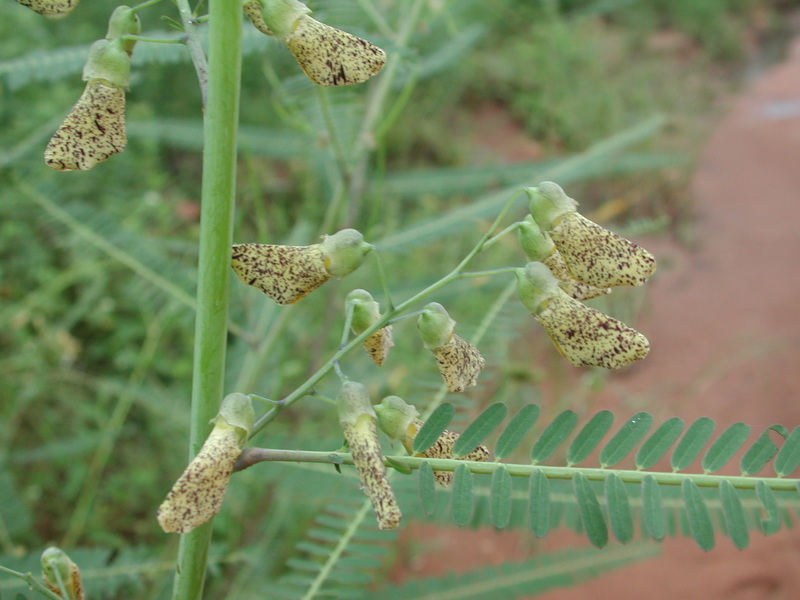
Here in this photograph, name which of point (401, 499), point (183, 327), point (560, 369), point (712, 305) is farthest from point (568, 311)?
point (712, 305)

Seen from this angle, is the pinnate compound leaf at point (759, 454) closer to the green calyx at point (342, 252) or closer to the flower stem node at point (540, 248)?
the flower stem node at point (540, 248)

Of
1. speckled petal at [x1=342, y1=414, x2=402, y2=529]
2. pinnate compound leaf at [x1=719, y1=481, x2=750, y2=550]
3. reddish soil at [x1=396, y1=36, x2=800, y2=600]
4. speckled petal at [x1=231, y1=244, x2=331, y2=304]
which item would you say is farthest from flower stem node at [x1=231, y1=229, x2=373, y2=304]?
reddish soil at [x1=396, y1=36, x2=800, y2=600]

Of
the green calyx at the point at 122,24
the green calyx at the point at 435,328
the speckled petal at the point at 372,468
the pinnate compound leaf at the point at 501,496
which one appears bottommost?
the pinnate compound leaf at the point at 501,496

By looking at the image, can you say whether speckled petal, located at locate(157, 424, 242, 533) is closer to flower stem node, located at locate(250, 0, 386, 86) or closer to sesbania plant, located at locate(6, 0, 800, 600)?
sesbania plant, located at locate(6, 0, 800, 600)

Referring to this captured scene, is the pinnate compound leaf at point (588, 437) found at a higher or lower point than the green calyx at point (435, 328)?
lower

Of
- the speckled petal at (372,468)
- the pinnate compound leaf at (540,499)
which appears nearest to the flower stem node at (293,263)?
the speckled petal at (372,468)

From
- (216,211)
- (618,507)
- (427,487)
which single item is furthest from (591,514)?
(216,211)
